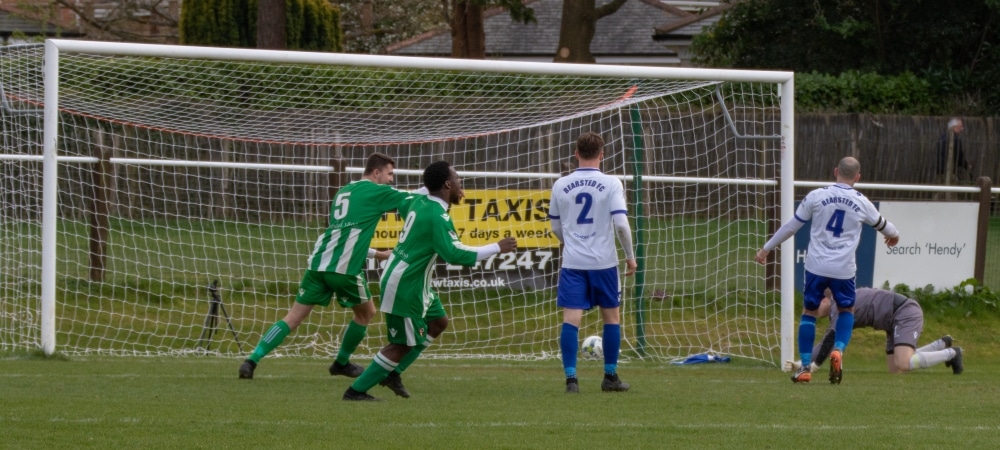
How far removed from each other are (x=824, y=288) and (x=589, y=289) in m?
2.26

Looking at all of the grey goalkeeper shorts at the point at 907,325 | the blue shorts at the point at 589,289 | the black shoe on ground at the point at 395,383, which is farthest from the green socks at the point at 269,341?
the grey goalkeeper shorts at the point at 907,325

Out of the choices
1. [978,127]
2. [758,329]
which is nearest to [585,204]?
[758,329]

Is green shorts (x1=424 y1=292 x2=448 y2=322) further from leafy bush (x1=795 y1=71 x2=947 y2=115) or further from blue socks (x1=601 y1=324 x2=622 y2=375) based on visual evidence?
leafy bush (x1=795 y1=71 x2=947 y2=115)

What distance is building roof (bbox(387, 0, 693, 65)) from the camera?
42625mm

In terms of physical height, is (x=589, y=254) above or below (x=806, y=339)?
above

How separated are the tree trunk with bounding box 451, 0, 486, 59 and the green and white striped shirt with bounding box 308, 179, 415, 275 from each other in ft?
65.5

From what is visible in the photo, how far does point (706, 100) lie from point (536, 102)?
103 inches

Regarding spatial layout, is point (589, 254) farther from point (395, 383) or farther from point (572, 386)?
point (395, 383)

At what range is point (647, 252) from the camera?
13836 mm

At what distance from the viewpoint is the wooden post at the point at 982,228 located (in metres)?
14.7

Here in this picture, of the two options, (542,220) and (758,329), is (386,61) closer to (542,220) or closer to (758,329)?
(542,220)

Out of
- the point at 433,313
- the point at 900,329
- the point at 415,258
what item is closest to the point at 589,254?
the point at 433,313

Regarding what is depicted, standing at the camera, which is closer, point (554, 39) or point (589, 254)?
point (589, 254)

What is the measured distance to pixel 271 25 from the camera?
24578 mm
